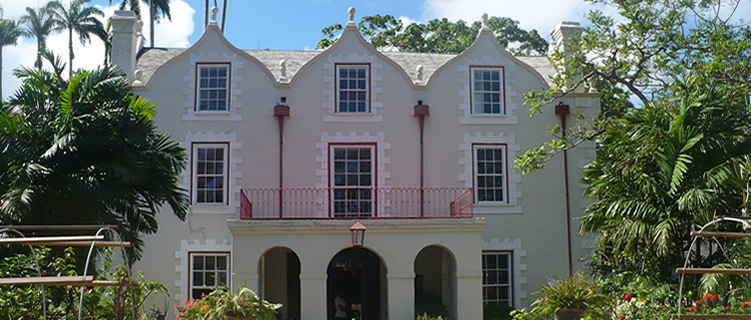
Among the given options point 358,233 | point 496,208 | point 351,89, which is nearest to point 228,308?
point 358,233

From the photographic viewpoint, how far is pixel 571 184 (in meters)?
20.4

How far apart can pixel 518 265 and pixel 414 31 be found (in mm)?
18264

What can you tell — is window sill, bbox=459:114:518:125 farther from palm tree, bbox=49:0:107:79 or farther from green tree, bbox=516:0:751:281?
palm tree, bbox=49:0:107:79

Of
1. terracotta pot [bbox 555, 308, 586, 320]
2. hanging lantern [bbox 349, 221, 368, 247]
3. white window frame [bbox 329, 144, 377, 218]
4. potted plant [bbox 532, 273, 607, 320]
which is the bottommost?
terracotta pot [bbox 555, 308, 586, 320]

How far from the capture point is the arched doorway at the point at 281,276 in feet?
66.6

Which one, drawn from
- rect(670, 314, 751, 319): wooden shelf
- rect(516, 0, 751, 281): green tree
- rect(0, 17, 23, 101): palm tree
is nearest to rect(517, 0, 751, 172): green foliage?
rect(516, 0, 751, 281): green tree

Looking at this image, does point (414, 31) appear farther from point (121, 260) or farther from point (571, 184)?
point (121, 260)

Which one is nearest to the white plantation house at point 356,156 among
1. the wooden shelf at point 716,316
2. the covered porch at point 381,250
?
the covered porch at point 381,250

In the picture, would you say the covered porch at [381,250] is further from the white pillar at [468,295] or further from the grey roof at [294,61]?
the grey roof at [294,61]

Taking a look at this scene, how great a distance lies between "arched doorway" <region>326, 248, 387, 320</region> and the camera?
2091 cm

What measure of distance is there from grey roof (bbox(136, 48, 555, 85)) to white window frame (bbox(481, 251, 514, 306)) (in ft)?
16.4

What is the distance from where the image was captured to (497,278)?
65.5ft

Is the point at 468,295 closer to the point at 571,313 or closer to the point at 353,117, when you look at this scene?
the point at 571,313

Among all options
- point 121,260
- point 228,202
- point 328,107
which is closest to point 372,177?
point 328,107
